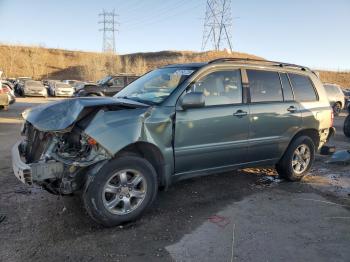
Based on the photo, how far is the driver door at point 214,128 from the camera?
15.2 ft

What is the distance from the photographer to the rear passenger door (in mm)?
5402

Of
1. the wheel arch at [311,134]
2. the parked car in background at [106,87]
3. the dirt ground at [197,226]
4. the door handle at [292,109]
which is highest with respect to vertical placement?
the parked car in background at [106,87]

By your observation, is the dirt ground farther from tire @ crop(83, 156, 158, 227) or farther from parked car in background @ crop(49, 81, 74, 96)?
parked car in background @ crop(49, 81, 74, 96)

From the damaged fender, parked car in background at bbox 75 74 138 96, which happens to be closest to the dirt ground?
the damaged fender

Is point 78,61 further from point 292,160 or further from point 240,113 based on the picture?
point 240,113

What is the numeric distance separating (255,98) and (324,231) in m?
2.08

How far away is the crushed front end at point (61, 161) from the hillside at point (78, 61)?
50.8m

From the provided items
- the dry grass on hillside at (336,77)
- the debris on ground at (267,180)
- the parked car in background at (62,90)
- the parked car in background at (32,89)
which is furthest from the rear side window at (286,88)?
the dry grass on hillside at (336,77)

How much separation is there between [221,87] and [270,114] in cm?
100

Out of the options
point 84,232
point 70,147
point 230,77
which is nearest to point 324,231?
point 230,77

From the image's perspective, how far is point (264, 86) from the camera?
18.5ft

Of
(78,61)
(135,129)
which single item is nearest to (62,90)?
(135,129)

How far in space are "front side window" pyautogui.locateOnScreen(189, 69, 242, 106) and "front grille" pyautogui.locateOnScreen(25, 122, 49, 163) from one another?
189 cm

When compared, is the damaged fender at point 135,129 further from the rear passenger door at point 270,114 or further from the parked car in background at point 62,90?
the parked car in background at point 62,90
